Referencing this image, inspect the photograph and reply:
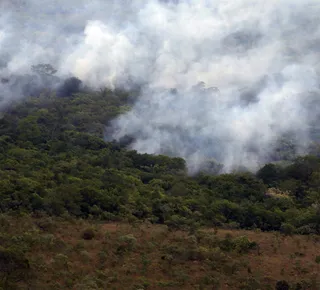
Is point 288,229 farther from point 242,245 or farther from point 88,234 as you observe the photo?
point 88,234

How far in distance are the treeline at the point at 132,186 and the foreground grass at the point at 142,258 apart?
8.03 ft

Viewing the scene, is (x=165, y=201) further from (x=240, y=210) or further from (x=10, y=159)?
(x=10, y=159)

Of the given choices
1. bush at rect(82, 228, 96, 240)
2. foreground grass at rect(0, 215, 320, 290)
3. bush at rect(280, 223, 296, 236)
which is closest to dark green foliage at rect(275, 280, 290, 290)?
foreground grass at rect(0, 215, 320, 290)

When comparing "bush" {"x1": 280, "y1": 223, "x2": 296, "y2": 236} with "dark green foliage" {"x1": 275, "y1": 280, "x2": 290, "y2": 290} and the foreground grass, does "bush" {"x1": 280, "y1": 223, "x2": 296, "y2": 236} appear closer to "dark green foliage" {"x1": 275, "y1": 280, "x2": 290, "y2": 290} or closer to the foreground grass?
the foreground grass

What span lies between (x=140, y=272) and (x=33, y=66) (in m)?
58.1

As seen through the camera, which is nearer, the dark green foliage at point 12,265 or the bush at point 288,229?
the dark green foliage at point 12,265

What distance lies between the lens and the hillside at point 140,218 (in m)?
11.6

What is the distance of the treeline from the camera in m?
18.8

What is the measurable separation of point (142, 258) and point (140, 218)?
654 cm

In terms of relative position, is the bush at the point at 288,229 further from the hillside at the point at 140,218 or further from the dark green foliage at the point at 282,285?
the dark green foliage at the point at 282,285

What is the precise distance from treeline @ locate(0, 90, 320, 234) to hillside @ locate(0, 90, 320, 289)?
0.21ft

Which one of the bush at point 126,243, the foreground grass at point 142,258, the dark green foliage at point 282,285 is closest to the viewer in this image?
the foreground grass at point 142,258

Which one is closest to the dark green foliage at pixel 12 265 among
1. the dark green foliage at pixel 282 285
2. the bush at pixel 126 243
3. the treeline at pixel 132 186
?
the bush at pixel 126 243

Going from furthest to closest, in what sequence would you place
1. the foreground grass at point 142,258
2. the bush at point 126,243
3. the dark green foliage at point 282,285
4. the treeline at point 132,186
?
1. the treeline at point 132,186
2. the bush at point 126,243
3. the dark green foliage at point 282,285
4. the foreground grass at point 142,258
